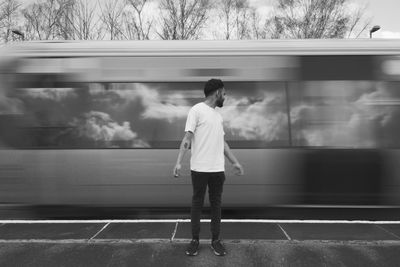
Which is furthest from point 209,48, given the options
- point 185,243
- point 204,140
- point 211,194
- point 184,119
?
point 185,243

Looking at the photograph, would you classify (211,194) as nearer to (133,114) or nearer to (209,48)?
(133,114)

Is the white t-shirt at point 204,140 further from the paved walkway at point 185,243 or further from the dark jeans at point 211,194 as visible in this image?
the paved walkway at point 185,243

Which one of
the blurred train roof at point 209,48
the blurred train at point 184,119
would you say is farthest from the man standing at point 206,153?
the blurred train roof at point 209,48

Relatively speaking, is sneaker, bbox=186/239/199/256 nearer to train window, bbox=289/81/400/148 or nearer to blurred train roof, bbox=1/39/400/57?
train window, bbox=289/81/400/148

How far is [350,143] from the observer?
16.8ft

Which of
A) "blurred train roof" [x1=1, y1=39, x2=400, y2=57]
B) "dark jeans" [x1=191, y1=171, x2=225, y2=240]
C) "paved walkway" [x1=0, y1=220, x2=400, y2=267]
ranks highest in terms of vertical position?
"blurred train roof" [x1=1, y1=39, x2=400, y2=57]

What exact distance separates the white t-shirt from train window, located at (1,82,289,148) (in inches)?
63.4

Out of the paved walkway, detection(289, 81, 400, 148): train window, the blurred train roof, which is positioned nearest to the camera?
the paved walkway

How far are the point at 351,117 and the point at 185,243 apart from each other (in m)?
3.23

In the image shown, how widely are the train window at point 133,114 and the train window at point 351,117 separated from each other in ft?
1.09

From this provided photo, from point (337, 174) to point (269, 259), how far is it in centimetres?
228

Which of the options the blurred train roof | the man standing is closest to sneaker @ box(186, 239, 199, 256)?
the man standing

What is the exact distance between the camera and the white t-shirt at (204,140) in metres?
3.50

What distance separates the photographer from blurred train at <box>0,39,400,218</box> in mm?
5113
